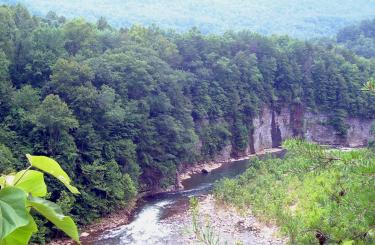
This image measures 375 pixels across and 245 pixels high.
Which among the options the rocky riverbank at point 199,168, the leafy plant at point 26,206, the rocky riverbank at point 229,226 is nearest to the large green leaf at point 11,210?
A: the leafy plant at point 26,206

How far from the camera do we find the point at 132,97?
102 feet

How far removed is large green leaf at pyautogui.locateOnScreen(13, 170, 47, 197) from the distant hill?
10540cm

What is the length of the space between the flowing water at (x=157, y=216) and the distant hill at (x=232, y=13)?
77.8m

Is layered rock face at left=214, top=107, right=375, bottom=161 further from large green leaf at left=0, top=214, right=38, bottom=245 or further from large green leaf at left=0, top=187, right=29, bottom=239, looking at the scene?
large green leaf at left=0, top=187, right=29, bottom=239

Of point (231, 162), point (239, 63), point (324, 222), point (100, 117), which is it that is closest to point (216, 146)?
point (231, 162)

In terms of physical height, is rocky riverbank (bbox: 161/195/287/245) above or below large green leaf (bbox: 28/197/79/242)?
below

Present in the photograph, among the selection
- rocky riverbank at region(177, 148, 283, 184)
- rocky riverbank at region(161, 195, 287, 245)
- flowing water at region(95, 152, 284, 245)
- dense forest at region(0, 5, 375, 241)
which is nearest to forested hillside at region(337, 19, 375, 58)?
dense forest at region(0, 5, 375, 241)

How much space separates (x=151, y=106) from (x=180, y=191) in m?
5.68

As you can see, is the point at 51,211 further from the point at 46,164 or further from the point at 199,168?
the point at 199,168

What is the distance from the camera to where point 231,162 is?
40.6 metres

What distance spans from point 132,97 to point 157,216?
966cm

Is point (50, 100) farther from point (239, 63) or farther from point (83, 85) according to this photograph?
point (239, 63)

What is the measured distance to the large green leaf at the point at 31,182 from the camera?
5.06ft

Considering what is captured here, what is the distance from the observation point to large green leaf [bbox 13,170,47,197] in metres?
1.54
